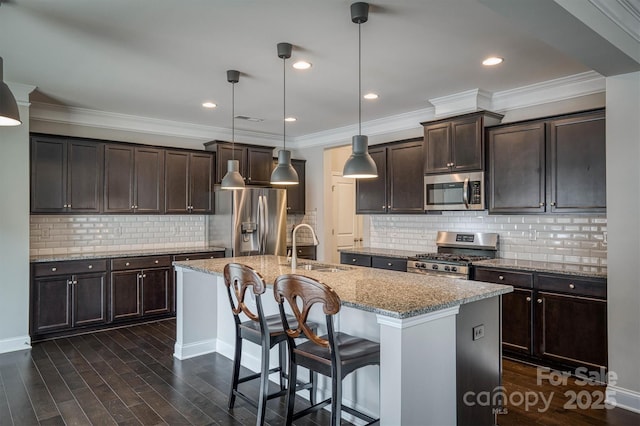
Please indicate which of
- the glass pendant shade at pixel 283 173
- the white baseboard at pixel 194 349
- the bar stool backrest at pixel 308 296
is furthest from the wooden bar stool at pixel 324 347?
the white baseboard at pixel 194 349

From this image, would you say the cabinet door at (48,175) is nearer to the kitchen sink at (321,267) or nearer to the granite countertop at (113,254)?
the granite countertop at (113,254)

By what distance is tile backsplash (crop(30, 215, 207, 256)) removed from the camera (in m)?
5.11

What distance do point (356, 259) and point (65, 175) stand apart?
3.65m

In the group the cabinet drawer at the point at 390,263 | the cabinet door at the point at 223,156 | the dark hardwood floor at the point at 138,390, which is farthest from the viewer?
the cabinet door at the point at 223,156

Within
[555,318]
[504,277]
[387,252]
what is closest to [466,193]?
[504,277]

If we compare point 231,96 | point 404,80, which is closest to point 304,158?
point 231,96

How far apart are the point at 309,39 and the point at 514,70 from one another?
6.42ft

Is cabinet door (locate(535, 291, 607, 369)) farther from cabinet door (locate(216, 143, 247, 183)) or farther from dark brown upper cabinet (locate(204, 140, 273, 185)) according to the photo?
cabinet door (locate(216, 143, 247, 183))

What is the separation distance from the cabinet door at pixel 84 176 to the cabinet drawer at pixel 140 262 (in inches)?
28.4

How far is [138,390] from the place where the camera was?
3262 mm

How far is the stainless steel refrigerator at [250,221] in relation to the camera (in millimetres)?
5770

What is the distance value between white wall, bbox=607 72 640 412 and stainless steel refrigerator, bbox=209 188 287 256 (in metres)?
4.09

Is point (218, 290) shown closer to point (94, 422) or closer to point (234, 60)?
point (94, 422)

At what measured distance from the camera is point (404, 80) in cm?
406
